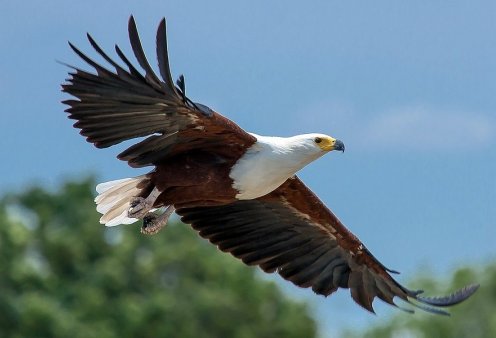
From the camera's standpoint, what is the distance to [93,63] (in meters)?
10.4

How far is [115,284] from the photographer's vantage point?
32.3 m

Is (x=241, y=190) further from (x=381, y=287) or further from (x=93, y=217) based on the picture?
(x=93, y=217)

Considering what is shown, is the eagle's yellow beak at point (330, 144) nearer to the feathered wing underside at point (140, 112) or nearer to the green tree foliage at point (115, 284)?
the feathered wing underside at point (140, 112)

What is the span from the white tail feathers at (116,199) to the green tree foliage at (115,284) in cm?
1737

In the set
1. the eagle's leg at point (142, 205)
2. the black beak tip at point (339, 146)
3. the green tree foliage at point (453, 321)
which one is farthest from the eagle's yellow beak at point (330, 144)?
the green tree foliage at point (453, 321)

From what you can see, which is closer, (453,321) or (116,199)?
(116,199)

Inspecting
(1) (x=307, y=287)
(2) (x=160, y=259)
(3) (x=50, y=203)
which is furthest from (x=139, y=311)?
(1) (x=307, y=287)

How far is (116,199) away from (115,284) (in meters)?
20.5

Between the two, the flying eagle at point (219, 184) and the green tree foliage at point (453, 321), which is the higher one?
the flying eagle at point (219, 184)

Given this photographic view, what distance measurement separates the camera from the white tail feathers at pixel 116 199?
11.9m

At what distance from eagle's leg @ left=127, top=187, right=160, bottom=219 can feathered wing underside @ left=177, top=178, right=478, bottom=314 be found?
0.97 meters

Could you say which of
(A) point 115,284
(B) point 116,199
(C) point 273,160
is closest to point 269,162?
(C) point 273,160

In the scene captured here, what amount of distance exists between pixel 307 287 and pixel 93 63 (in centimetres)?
366

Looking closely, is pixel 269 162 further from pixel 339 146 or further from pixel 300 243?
pixel 300 243
